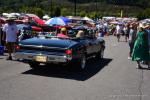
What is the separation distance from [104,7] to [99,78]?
527 ft

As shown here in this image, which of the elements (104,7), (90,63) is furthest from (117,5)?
(90,63)

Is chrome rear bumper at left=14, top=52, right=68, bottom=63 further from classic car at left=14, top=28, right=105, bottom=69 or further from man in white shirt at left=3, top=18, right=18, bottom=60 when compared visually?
man in white shirt at left=3, top=18, right=18, bottom=60

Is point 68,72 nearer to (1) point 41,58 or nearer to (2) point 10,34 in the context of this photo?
(1) point 41,58

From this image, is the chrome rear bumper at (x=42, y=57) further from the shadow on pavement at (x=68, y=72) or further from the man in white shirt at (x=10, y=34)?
the man in white shirt at (x=10, y=34)

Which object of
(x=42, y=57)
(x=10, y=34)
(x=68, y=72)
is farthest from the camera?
(x=10, y=34)

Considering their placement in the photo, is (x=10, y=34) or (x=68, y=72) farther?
(x=10, y=34)

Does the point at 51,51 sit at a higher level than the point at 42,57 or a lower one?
higher

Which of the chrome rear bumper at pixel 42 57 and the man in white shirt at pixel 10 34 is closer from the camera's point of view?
the chrome rear bumper at pixel 42 57

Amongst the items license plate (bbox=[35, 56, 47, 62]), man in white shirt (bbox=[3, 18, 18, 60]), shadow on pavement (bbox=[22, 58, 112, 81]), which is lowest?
shadow on pavement (bbox=[22, 58, 112, 81])

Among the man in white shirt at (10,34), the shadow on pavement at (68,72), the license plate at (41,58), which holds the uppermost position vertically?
the man in white shirt at (10,34)

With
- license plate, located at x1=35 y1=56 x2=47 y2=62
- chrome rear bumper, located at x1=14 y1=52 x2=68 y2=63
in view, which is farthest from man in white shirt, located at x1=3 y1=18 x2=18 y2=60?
license plate, located at x1=35 y1=56 x2=47 y2=62

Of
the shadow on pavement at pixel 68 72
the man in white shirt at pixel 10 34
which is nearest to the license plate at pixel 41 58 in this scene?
the shadow on pavement at pixel 68 72

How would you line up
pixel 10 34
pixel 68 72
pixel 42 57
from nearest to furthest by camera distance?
pixel 42 57
pixel 68 72
pixel 10 34

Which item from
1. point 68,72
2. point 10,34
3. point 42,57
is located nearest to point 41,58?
point 42,57
